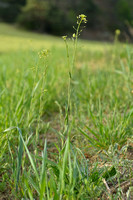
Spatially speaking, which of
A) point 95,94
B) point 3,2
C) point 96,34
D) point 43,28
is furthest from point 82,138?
point 96,34

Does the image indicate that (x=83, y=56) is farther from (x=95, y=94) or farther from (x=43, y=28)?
(x=43, y=28)

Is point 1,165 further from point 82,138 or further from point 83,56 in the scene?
point 83,56

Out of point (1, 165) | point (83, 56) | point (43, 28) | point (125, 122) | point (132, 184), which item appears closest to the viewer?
point (132, 184)

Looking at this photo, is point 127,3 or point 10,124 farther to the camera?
point 127,3

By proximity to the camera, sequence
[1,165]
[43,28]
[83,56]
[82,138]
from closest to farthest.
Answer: [1,165], [82,138], [83,56], [43,28]

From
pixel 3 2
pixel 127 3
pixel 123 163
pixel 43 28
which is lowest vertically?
pixel 123 163

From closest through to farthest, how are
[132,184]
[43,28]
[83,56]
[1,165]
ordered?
[132,184] → [1,165] → [83,56] → [43,28]

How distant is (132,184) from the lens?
74 centimetres

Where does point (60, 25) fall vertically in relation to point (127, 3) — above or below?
below

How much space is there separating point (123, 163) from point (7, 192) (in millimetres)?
406

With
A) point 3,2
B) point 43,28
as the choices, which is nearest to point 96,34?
point 43,28

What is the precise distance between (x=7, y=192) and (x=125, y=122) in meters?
0.54

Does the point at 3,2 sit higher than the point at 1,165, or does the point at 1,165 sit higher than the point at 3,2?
the point at 3,2

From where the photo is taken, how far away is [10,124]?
101 centimetres
